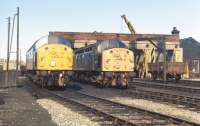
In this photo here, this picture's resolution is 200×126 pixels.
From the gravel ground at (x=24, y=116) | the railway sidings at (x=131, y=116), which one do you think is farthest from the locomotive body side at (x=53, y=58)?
the gravel ground at (x=24, y=116)

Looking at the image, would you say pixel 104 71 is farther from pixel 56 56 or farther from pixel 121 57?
pixel 56 56

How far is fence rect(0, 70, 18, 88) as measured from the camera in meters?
31.6

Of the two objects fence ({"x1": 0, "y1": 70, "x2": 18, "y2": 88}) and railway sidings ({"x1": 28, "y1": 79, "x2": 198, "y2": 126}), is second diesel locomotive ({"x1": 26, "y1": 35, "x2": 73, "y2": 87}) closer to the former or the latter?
fence ({"x1": 0, "y1": 70, "x2": 18, "y2": 88})

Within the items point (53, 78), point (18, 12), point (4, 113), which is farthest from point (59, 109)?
point (18, 12)

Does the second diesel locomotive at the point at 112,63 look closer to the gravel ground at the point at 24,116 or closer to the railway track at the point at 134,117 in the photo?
the railway track at the point at 134,117

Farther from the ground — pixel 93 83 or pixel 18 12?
pixel 18 12

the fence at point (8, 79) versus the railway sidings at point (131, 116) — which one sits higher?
the fence at point (8, 79)

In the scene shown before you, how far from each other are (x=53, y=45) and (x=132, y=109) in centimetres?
1226

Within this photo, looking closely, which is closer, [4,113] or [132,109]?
[4,113]

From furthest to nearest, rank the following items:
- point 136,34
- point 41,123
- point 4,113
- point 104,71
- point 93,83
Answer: point 136,34
point 93,83
point 104,71
point 4,113
point 41,123

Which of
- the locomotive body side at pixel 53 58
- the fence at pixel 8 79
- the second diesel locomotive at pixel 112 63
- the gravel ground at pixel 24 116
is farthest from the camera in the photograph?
the fence at pixel 8 79

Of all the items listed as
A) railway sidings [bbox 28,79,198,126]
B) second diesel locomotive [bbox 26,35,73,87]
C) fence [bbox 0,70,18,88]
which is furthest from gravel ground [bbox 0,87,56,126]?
fence [bbox 0,70,18,88]

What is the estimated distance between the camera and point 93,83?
32.2 metres

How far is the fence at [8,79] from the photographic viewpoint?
104 ft
